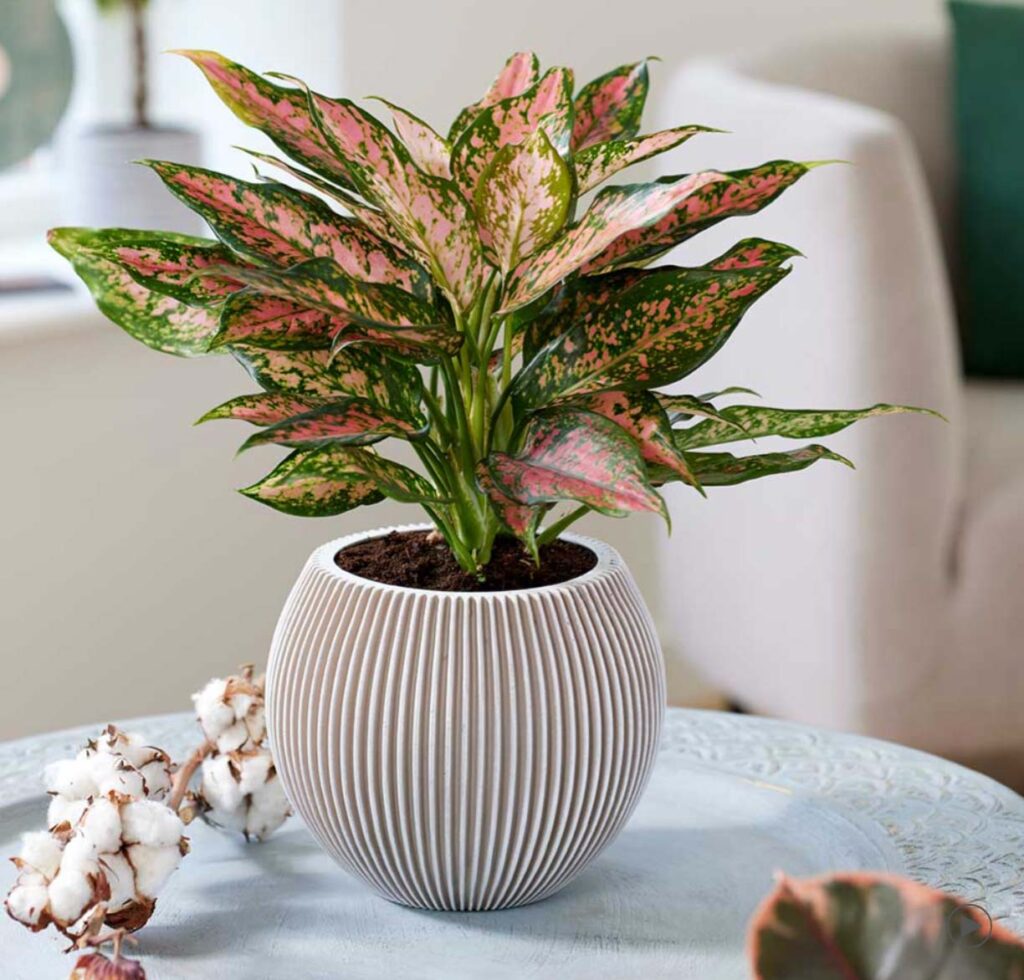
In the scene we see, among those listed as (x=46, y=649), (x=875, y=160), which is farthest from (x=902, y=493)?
(x=46, y=649)

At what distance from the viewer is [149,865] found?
2.31 ft

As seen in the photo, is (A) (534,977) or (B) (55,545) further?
(B) (55,545)

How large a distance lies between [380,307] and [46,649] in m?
1.16

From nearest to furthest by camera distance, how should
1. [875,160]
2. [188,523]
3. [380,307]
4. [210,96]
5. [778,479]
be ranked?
[380,307]
[875,160]
[778,479]
[188,523]
[210,96]

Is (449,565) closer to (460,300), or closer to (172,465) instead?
(460,300)

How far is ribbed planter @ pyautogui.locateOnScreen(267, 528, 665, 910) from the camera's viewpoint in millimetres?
707

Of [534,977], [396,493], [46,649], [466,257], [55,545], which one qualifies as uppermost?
[466,257]

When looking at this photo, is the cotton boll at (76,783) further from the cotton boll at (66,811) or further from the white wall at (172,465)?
the white wall at (172,465)

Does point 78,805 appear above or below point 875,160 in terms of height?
below

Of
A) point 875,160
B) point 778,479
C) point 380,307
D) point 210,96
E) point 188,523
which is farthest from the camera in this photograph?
point 210,96

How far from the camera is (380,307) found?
0.68 meters

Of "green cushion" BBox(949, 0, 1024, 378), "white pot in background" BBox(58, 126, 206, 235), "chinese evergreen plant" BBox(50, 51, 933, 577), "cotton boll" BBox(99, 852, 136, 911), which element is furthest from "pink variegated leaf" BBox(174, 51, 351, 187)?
"green cushion" BBox(949, 0, 1024, 378)

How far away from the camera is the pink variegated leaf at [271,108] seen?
2.30ft

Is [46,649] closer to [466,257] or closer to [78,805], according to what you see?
[78,805]
